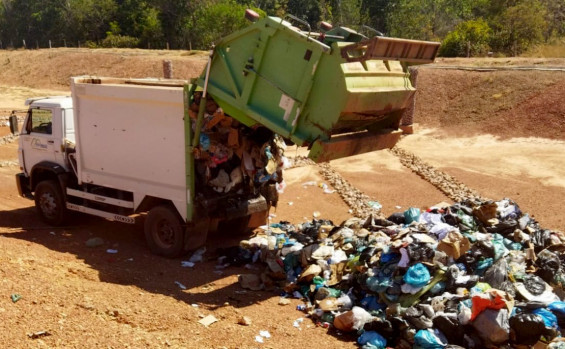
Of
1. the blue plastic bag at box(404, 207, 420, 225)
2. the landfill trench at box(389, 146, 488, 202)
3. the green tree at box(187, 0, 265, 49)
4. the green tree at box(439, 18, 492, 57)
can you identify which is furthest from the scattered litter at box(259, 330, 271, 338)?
the green tree at box(187, 0, 265, 49)

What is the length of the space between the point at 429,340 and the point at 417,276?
87cm

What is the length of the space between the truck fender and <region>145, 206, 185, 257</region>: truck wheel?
1.91 metres

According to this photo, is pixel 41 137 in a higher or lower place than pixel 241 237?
higher

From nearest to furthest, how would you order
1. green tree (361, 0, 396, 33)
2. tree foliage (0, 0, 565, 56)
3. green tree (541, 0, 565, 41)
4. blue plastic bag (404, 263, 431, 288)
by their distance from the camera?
blue plastic bag (404, 263, 431, 288) → tree foliage (0, 0, 565, 56) → green tree (541, 0, 565, 41) → green tree (361, 0, 396, 33)

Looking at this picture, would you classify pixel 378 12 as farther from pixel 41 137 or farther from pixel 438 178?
pixel 41 137

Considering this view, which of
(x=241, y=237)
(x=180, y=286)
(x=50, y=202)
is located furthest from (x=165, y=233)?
(x=50, y=202)

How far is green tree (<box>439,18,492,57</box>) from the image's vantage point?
95.1 ft

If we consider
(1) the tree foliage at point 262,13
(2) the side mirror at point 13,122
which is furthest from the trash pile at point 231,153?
(1) the tree foliage at point 262,13

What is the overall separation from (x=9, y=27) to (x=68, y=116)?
56145 mm

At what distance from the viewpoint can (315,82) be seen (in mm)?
6789

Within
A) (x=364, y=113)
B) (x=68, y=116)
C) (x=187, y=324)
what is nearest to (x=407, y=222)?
(x=364, y=113)

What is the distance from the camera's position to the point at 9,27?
58312mm

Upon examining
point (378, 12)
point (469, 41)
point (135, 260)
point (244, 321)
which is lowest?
point (135, 260)

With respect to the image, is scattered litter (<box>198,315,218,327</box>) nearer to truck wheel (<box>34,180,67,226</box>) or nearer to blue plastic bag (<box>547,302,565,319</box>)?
blue plastic bag (<box>547,302,565,319</box>)
